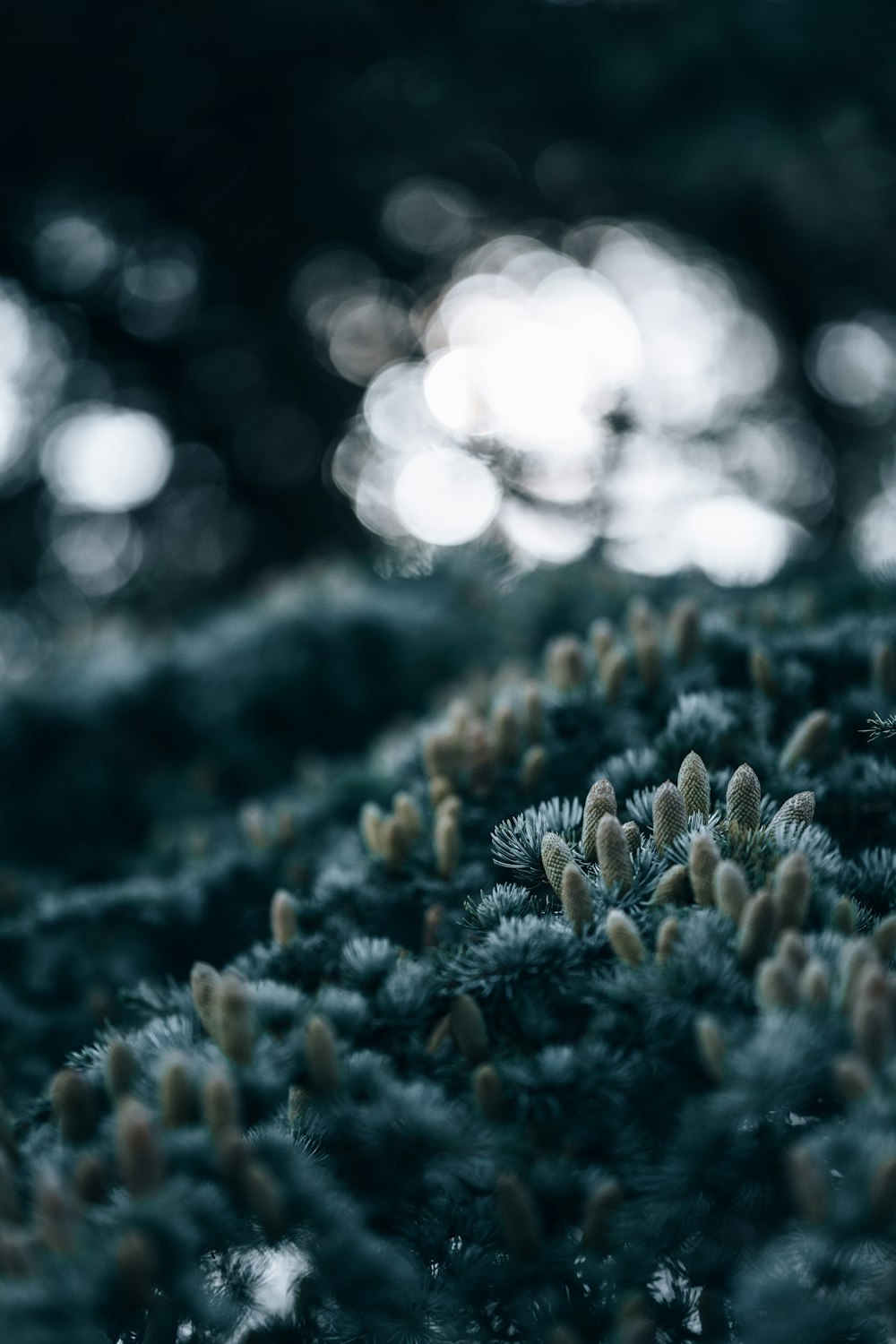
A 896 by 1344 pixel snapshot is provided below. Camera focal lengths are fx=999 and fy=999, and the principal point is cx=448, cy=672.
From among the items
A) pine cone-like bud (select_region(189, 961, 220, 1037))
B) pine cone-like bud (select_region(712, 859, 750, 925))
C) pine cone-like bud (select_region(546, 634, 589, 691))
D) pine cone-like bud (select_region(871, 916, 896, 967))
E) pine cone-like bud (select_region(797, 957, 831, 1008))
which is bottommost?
pine cone-like bud (select_region(189, 961, 220, 1037))

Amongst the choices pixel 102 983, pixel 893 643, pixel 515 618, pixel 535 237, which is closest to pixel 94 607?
pixel 535 237

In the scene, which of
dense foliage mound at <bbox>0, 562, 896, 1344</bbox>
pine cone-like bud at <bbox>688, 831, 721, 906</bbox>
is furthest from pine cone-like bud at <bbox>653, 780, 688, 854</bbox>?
pine cone-like bud at <bbox>688, 831, 721, 906</bbox>

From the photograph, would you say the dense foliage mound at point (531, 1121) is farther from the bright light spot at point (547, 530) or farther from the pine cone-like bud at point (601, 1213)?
the bright light spot at point (547, 530)

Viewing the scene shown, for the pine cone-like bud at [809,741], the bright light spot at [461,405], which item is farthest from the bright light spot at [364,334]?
the pine cone-like bud at [809,741]

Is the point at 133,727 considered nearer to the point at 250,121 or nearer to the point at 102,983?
the point at 102,983

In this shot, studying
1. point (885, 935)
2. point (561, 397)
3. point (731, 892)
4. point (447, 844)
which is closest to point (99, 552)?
point (561, 397)

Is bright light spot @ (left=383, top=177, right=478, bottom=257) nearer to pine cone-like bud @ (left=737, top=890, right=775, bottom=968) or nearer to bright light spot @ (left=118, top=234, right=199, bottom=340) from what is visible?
bright light spot @ (left=118, top=234, right=199, bottom=340)

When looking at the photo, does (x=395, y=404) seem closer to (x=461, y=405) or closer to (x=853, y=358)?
(x=853, y=358)
